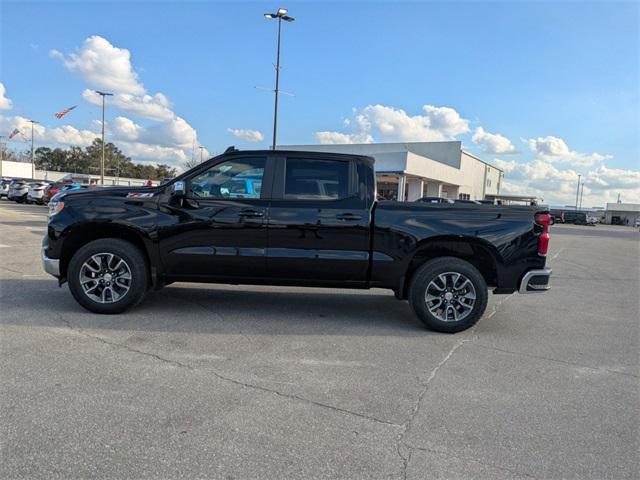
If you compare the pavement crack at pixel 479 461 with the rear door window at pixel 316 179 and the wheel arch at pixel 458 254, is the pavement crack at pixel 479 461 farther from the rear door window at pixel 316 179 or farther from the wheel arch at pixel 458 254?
the rear door window at pixel 316 179

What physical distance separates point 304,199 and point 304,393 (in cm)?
249

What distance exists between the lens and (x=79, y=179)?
196ft

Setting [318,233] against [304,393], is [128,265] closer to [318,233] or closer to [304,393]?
[318,233]

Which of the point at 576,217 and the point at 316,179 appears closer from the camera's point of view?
the point at 316,179

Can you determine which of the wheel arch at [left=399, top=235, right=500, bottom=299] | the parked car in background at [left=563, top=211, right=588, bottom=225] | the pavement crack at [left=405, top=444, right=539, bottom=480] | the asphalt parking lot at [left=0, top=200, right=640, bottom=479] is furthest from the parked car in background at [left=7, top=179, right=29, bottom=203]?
the parked car in background at [left=563, top=211, right=588, bottom=225]

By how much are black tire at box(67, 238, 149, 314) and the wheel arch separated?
122 inches

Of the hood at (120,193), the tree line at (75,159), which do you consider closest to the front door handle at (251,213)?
the hood at (120,193)

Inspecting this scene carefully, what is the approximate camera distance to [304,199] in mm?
5582

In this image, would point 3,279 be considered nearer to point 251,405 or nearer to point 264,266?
point 264,266

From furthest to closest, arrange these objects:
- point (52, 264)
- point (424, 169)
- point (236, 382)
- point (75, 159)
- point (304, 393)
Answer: point (75, 159) < point (424, 169) < point (52, 264) < point (236, 382) < point (304, 393)

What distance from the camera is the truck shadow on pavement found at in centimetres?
539

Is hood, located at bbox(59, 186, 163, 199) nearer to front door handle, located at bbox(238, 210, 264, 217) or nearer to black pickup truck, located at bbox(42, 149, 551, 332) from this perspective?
black pickup truck, located at bbox(42, 149, 551, 332)

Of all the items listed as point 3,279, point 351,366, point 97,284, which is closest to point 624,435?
point 351,366

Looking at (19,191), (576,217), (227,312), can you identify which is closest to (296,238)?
(227,312)
